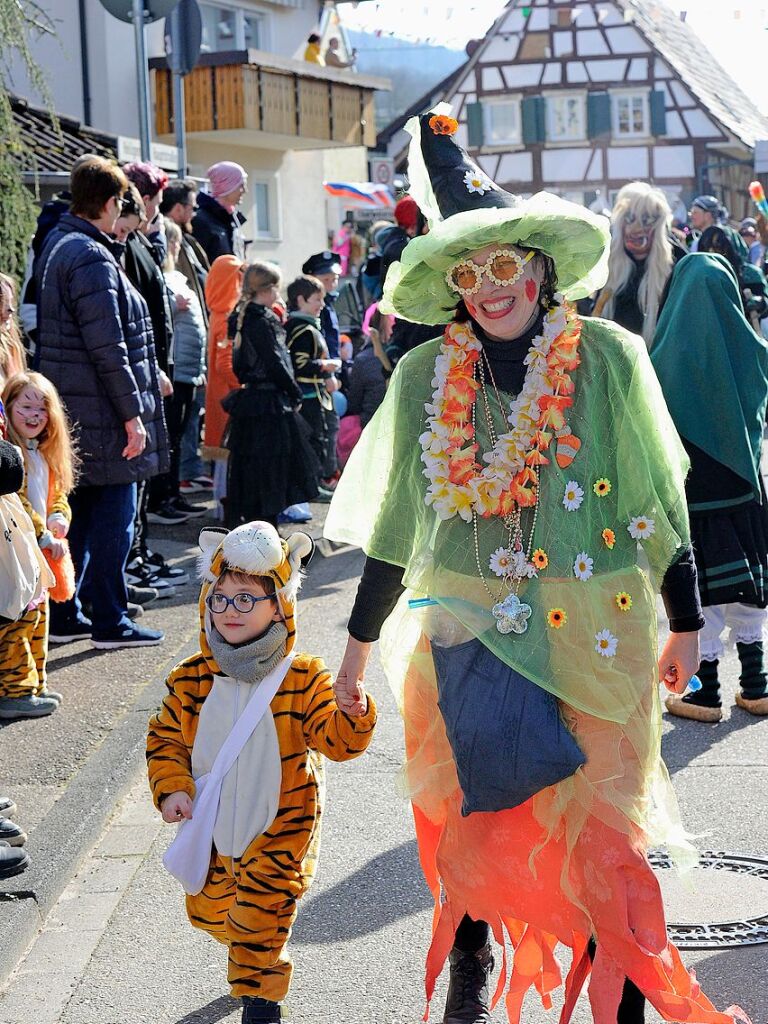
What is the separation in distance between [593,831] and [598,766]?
143mm

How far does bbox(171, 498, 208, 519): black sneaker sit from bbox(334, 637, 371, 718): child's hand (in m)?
7.34

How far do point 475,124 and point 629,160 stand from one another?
5511 millimetres

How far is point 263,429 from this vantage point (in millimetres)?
9266

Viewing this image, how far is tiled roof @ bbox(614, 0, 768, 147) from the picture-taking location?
5019 cm

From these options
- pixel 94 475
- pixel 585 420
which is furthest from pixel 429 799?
pixel 94 475

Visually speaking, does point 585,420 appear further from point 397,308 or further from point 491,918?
point 491,918

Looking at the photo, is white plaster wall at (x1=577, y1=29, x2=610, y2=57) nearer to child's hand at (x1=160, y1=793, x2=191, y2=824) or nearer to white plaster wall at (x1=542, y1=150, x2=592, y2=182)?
white plaster wall at (x1=542, y1=150, x2=592, y2=182)

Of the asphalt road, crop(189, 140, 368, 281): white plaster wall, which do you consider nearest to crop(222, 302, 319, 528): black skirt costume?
the asphalt road

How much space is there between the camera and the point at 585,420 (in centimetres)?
352

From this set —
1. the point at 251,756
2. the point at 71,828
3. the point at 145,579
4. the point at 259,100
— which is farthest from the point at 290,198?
the point at 251,756

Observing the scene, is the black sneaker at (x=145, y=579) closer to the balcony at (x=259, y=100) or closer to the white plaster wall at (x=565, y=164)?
the balcony at (x=259, y=100)

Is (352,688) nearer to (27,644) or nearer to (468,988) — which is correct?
(468,988)

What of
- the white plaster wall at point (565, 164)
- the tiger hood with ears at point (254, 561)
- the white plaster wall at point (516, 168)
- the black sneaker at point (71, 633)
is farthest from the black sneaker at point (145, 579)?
the white plaster wall at point (516, 168)

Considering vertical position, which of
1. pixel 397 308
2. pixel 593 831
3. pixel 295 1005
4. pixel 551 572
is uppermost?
pixel 397 308
